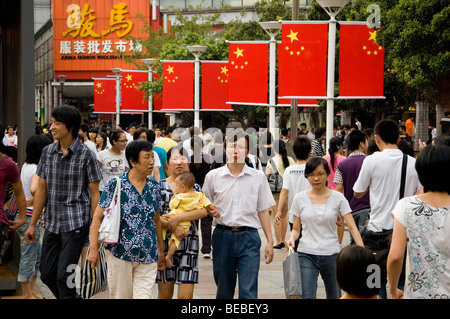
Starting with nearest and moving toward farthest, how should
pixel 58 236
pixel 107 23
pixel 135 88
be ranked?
pixel 58 236
pixel 135 88
pixel 107 23

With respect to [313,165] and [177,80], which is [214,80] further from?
[313,165]

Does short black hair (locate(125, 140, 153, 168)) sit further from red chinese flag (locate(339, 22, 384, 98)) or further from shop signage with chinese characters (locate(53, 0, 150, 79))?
shop signage with chinese characters (locate(53, 0, 150, 79))

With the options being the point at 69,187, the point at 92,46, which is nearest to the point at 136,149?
the point at 69,187

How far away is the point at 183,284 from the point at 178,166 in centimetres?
104

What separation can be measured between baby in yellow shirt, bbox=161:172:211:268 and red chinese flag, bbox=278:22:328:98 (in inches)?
376

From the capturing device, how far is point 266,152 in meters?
13.5

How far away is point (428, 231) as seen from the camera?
4.40m

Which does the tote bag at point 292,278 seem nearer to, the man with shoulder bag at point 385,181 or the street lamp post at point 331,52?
the man with shoulder bag at point 385,181

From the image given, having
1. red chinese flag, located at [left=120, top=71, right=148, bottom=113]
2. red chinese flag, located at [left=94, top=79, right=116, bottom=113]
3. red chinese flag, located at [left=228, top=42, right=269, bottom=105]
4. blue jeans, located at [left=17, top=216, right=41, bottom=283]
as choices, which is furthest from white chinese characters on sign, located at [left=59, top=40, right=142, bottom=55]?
blue jeans, located at [left=17, top=216, right=41, bottom=283]

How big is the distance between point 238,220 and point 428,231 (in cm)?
236

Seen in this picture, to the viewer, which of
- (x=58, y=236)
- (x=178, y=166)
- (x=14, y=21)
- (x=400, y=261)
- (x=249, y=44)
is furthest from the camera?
(x=249, y=44)

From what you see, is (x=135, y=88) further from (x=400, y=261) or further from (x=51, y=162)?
(x=400, y=261)

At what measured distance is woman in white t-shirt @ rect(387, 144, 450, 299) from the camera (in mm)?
4383

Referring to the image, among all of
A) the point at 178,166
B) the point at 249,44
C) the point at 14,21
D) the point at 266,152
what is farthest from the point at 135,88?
the point at 178,166
